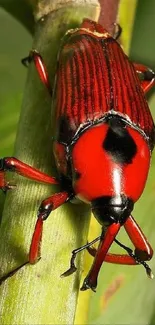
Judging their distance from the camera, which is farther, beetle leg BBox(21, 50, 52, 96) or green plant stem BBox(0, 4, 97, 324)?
beetle leg BBox(21, 50, 52, 96)

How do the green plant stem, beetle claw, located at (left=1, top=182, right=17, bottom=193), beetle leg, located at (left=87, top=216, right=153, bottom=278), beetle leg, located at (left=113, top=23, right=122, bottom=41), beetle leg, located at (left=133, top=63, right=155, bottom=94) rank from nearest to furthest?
the green plant stem < beetle claw, located at (left=1, top=182, right=17, bottom=193) < beetle leg, located at (left=87, top=216, right=153, bottom=278) < beetle leg, located at (left=113, top=23, right=122, bottom=41) < beetle leg, located at (left=133, top=63, right=155, bottom=94)

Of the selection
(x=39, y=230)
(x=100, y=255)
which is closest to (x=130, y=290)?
(x=100, y=255)

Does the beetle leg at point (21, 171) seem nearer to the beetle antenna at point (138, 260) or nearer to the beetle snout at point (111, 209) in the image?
the beetle snout at point (111, 209)

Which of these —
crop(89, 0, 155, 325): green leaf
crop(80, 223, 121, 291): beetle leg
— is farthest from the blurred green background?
crop(80, 223, 121, 291): beetle leg

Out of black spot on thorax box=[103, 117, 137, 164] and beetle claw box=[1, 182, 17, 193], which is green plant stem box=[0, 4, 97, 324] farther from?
black spot on thorax box=[103, 117, 137, 164]

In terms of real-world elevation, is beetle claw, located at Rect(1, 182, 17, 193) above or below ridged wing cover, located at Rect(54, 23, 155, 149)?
below

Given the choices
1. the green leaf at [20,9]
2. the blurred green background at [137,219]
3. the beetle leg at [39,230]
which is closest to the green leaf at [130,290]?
the blurred green background at [137,219]

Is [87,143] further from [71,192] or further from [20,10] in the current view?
[20,10]

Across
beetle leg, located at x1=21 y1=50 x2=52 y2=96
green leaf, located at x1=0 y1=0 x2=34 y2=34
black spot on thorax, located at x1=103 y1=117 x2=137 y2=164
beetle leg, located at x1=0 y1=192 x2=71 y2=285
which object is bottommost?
beetle leg, located at x1=0 y1=192 x2=71 y2=285

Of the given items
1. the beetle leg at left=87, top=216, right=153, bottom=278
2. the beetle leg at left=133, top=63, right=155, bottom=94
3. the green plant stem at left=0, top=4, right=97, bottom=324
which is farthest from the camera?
the beetle leg at left=133, top=63, right=155, bottom=94
